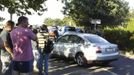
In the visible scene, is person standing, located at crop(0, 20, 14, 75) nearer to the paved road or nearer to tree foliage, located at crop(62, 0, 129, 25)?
the paved road

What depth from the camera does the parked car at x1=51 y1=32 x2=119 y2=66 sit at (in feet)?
51.0

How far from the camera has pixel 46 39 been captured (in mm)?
→ 11289

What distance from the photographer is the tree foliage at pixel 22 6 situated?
12227 mm

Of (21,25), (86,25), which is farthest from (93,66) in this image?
(86,25)

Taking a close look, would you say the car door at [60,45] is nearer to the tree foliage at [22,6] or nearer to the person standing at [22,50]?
the tree foliage at [22,6]

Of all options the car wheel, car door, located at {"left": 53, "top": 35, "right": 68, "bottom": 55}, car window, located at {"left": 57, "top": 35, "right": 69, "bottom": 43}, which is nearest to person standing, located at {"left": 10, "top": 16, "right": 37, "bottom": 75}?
the car wheel

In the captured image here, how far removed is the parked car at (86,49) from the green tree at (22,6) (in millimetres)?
3452

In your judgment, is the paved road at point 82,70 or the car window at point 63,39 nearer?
the paved road at point 82,70

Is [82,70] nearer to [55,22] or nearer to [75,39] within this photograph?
[75,39]

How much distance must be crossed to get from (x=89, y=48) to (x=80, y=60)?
0.74 m

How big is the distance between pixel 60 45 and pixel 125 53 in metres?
7.69

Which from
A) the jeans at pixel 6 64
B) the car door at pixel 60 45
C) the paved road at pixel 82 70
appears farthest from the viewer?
the car door at pixel 60 45

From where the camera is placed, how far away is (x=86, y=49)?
15828 mm

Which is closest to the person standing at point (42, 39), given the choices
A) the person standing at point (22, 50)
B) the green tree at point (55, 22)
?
the person standing at point (22, 50)
